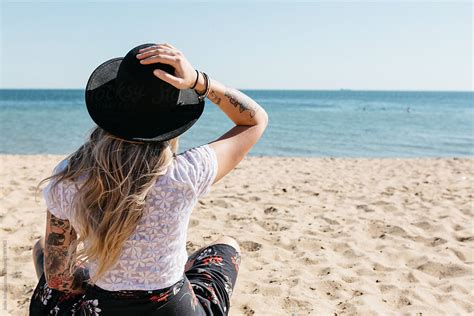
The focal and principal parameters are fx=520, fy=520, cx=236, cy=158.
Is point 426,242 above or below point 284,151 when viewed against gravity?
above

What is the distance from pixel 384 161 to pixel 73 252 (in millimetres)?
9956

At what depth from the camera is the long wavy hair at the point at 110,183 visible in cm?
189

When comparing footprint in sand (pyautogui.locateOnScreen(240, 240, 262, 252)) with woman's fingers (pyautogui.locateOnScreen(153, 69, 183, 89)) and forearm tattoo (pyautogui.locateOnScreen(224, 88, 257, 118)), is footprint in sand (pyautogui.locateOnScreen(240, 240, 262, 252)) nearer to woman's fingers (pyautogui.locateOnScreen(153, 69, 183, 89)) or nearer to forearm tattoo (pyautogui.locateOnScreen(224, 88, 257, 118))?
forearm tattoo (pyautogui.locateOnScreen(224, 88, 257, 118))

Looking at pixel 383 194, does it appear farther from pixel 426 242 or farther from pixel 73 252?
pixel 73 252

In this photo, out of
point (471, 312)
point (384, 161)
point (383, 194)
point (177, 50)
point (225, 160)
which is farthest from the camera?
point (384, 161)

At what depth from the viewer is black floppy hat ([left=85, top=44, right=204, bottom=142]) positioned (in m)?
1.89

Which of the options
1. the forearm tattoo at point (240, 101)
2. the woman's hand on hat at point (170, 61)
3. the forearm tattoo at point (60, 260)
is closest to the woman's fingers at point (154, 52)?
the woman's hand on hat at point (170, 61)

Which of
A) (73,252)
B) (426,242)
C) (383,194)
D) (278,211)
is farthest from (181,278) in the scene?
(383,194)

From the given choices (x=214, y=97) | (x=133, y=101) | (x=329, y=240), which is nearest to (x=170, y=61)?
(x=133, y=101)

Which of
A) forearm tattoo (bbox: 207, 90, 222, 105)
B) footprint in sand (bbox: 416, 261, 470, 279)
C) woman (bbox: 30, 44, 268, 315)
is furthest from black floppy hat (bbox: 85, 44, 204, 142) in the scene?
footprint in sand (bbox: 416, 261, 470, 279)

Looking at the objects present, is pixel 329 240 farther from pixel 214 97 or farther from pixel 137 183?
pixel 137 183

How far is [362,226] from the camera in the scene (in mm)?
5211

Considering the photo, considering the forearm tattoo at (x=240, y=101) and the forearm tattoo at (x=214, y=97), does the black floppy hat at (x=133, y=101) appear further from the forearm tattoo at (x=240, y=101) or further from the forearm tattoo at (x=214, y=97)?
the forearm tattoo at (x=240, y=101)

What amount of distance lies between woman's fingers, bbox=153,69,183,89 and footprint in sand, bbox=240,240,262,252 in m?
2.77
